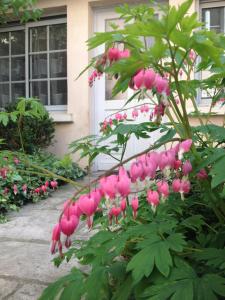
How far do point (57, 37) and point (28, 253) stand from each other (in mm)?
4664

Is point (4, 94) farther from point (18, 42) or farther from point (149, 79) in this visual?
point (149, 79)

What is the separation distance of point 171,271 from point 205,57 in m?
0.60

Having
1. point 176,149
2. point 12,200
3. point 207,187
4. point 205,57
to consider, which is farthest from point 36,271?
point 12,200

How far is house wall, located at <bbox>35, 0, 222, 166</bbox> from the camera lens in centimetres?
579

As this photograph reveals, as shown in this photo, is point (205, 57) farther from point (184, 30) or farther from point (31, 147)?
point (31, 147)

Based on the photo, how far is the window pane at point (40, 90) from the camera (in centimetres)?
638

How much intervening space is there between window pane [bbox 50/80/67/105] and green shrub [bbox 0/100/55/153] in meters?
0.56

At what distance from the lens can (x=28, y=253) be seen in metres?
2.40

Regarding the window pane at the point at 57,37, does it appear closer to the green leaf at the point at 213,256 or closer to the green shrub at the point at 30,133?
the green shrub at the point at 30,133

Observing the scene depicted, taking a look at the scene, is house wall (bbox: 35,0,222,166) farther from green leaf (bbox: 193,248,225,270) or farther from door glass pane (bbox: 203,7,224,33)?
green leaf (bbox: 193,248,225,270)

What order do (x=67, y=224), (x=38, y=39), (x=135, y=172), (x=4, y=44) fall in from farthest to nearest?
(x=4, y=44) < (x=38, y=39) < (x=135, y=172) < (x=67, y=224)

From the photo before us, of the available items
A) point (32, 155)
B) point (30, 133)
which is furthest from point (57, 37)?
point (32, 155)

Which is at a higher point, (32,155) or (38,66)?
(38,66)

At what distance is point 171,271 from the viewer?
1049 mm
